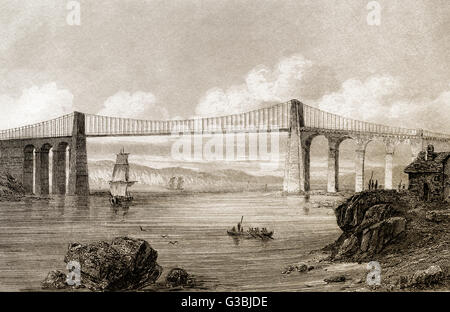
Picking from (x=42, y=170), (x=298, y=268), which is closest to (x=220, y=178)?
(x=298, y=268)

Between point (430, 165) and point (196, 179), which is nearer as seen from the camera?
point (430, 165)

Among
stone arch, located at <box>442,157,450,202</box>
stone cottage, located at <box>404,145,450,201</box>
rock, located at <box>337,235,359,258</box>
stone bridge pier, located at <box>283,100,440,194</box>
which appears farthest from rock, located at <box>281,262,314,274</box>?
stone arch, located at <box>442,157,450,202</box>

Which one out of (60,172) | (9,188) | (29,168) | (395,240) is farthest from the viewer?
(29,168)

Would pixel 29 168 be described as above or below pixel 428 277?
above

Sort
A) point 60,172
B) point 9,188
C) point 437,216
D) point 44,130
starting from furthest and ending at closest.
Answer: point 60,172
point 9,188
point 44,130
point 437,216

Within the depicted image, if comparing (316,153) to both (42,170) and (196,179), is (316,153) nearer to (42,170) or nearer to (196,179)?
(196,179)

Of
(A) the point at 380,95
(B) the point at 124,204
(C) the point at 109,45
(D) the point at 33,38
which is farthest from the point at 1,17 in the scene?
(A) the point at 380,95

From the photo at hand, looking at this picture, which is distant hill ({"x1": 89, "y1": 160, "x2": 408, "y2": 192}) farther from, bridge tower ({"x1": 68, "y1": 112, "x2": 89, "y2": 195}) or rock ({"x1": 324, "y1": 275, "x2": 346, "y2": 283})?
rock ({"x1": 324, "y1": 275, "x2": 346, "y2": 283})
